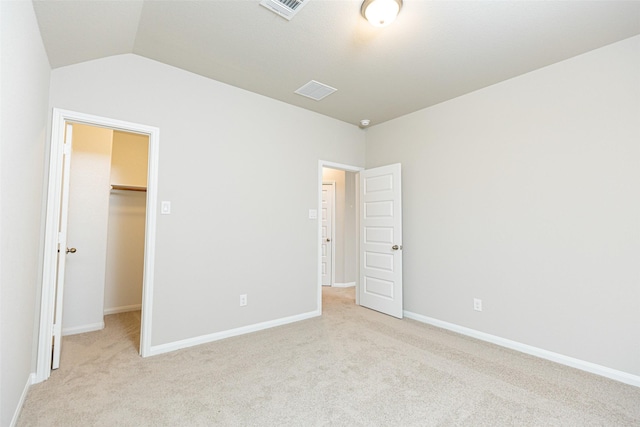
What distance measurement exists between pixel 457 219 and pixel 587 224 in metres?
1.13

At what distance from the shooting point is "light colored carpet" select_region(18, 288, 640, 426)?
5.94ft

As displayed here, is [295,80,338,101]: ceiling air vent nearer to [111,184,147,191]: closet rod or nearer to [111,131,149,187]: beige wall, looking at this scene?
[111,131,149,187]: beige wall

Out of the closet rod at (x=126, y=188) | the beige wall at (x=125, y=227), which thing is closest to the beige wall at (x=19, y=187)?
the closet rod at (x=126, y=188)

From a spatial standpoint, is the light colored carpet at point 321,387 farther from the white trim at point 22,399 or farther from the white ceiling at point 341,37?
the white ceiling at point 341,37

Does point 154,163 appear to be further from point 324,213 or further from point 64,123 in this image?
point 324,213

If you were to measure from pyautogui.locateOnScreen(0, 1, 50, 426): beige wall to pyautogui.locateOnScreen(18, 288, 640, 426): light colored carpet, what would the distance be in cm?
40

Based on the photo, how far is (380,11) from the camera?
1935mm

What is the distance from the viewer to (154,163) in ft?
8.91

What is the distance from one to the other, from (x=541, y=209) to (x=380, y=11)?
226 cm

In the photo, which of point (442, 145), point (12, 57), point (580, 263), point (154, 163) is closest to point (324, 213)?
point (442, 145)

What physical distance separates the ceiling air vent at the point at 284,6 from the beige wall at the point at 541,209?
7.30 ft

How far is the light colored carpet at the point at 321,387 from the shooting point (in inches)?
71.3

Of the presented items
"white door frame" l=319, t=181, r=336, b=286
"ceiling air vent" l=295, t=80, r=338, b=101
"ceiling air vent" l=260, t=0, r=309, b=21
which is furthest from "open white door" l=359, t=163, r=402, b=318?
"ceiling air vent" l=260, t=0, r=309, b=21

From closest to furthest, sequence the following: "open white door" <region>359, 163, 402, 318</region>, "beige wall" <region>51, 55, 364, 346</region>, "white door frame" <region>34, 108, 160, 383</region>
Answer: "white door frame" <region>34, 108, 160, 383</region> → "beige wall" <region>51, 55, 364, 346</region> → "open white door" <region>359, 163, 402, 318</region>
